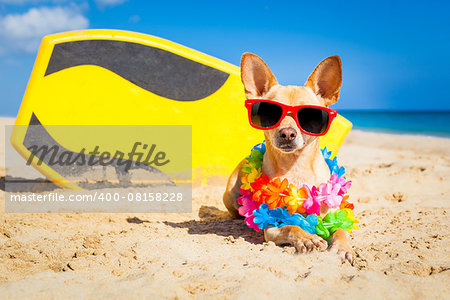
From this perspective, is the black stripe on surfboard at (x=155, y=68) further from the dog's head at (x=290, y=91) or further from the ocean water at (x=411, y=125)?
the ocean water at (x=411, y=125)

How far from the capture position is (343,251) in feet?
5.98

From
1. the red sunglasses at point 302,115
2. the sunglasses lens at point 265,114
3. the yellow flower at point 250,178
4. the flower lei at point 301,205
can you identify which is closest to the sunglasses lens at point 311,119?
the red sunglasses at point 302,115

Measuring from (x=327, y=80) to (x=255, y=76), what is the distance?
0.45 meters

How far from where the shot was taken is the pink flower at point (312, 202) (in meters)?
2.11

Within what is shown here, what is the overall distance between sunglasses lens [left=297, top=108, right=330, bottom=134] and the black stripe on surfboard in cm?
174

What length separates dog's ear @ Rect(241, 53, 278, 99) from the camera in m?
2.26

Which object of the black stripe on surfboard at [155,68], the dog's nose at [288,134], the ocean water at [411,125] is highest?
the ocean water at [411,125]

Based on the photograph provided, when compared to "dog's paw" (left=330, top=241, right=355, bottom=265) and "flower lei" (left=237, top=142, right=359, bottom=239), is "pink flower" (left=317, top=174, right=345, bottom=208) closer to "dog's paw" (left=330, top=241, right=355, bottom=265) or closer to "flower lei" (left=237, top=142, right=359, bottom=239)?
"flower lei" (left=237, top=142, right=359, bottom=239)

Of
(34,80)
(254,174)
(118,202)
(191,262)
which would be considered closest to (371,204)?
(254,174)

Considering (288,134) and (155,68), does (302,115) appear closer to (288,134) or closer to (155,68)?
(288,134)

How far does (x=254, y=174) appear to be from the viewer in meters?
2.35

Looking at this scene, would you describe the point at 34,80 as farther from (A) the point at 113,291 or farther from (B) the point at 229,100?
(A) the point at 113,291
